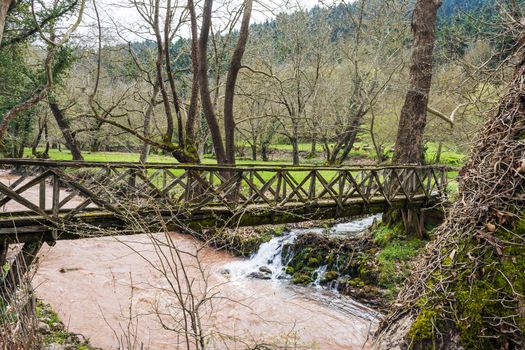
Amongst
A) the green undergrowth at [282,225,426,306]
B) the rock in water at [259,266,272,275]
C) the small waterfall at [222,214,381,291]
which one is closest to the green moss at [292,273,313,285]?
the green undergrowth at [282,225,426,306]

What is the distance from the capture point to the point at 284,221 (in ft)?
29.5

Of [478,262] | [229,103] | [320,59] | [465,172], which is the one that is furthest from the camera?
[320,59]

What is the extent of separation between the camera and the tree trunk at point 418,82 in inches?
428

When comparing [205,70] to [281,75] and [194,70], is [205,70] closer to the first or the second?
[194,70]

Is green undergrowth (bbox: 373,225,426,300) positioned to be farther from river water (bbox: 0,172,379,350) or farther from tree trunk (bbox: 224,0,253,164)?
tree trunk (bbox: 224,0,253,164)

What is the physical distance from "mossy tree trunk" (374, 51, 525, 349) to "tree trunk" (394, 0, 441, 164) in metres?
8.86

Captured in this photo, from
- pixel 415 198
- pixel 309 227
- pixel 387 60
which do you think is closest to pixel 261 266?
pixel 309 227

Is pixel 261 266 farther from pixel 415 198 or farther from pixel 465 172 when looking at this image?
pixel 465 172

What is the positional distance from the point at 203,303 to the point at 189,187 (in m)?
2.35

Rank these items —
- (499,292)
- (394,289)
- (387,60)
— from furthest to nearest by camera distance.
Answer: (387,60) < (394,289) < (499,292)

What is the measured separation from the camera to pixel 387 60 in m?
18.3

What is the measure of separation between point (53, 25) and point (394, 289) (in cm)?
1750

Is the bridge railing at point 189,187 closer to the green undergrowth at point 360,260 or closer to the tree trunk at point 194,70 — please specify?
the green undergrowth at point 360,260

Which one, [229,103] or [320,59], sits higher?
[320,59]
